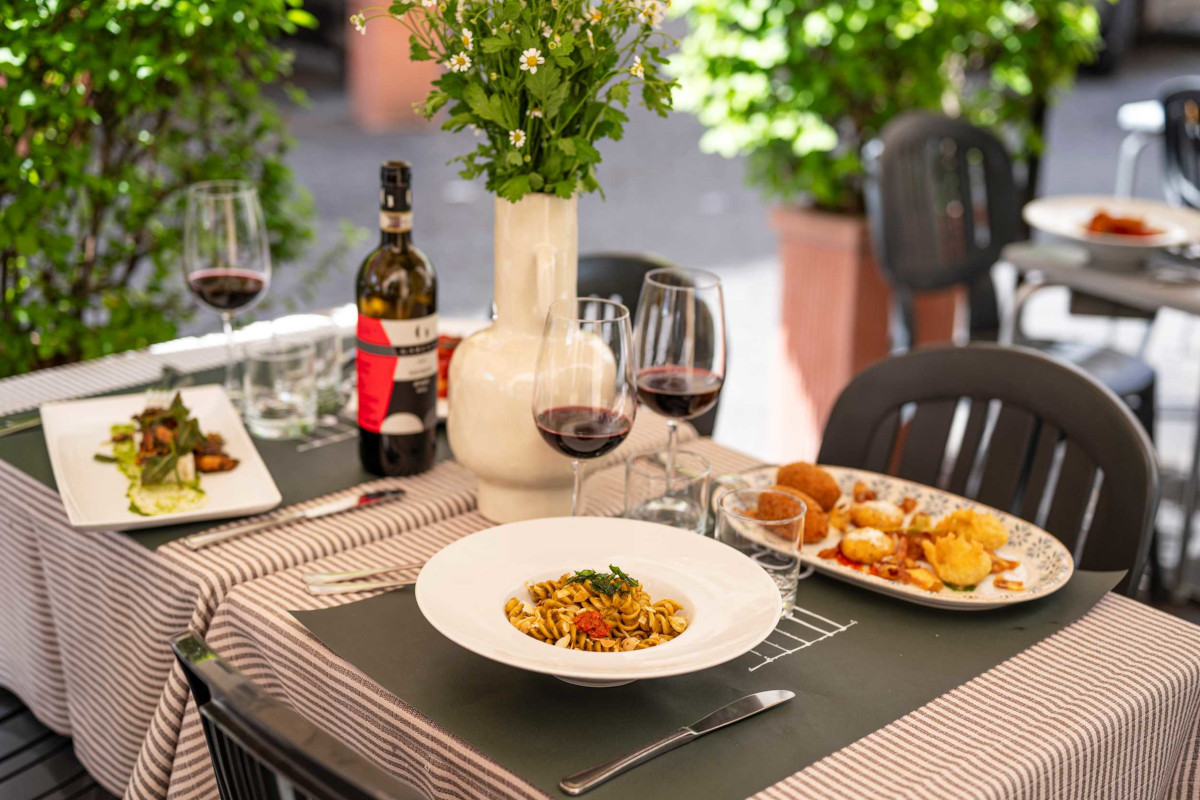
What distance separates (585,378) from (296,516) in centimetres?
39

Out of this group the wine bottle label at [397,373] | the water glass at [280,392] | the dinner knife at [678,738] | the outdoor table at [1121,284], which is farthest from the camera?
the outdoor table at [1121,284]

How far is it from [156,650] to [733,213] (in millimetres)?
4883

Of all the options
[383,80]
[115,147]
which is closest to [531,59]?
[115,147]

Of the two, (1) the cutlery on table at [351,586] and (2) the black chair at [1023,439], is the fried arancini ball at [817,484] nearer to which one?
(2) the black chair at [1023,439]

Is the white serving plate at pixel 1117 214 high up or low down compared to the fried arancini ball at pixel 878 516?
up

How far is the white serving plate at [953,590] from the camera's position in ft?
3.77

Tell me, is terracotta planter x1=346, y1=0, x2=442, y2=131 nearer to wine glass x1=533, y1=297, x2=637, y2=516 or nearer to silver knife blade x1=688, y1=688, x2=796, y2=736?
wine glass x1=533, y1=297, x2=637, y2=516

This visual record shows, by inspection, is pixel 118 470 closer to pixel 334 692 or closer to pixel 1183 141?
pixel 334 692

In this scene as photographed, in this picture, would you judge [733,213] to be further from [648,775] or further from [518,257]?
[648,775]

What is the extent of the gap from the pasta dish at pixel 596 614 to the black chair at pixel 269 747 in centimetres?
24

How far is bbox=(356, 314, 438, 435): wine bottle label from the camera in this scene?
1.37m

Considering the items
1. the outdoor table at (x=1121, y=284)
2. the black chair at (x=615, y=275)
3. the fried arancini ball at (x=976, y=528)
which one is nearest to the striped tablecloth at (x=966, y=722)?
the fried arancini ball at (x=976, y=528)

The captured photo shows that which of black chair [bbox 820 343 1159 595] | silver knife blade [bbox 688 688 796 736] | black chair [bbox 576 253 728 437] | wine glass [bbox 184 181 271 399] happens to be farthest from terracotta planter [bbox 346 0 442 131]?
silver knife blade [bbox 688 688 796 736]

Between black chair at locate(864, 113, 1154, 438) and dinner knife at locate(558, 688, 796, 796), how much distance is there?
194cm
